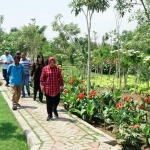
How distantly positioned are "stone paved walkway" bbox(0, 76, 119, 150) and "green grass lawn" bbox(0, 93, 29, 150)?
13 centimetres

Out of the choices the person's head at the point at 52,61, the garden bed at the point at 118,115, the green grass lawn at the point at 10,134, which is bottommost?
the green grass lawn at the point at 10,134

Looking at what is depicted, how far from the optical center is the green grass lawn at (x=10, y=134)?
5090 mm

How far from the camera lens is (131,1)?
26.9ft

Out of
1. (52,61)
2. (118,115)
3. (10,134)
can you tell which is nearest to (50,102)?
(52,61)

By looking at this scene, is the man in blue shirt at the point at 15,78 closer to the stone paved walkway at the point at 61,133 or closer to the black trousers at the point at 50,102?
the stone paved walkway at the point at 61,133

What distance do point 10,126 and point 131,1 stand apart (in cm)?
492

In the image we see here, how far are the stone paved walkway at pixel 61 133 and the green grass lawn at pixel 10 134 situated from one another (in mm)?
126

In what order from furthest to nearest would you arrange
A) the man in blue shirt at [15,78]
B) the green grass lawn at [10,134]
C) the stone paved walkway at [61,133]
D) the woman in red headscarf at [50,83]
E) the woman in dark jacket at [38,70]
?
the woman in dark jacket at [38,70], the man in blue shirt at [15,78], the woman in red headscarf at [50,83], the green grass lawn at [10,134], the stone paved walkway at [61,133]

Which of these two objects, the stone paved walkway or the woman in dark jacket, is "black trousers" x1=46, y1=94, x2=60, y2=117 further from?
the woman in dark jacket

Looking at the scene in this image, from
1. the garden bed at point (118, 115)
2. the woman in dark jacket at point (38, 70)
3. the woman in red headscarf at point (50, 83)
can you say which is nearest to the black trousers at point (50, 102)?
the woman in red headscarf at point (50, 83)

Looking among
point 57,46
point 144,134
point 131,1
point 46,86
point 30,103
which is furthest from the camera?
point 57,46

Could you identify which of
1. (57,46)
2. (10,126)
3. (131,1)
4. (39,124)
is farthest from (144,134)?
(57,46)

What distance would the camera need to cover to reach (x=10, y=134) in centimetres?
575

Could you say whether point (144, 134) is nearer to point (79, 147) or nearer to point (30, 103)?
point (79, 147)
